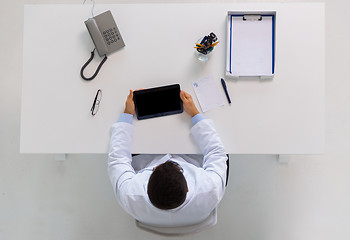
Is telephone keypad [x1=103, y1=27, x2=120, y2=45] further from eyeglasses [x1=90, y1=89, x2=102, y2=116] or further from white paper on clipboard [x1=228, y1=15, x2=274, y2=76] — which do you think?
white paper on clipboard [x1=228, y1=15, x2=274, y2=76]

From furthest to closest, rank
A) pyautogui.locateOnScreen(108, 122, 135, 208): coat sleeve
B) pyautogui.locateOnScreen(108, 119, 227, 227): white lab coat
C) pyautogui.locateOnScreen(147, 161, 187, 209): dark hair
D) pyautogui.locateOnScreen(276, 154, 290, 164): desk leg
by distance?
1. pyautogui.locateOnScreen(276, 154, 290, 164): desk leg
2. pyautogui.locateOnScreen(108, 122, 135, 208): coat sleeve
3. pyautogui.locateOnScreen(108, 119, 227, 227): white lab coat
4. pyautogui.locateOnScreen(147, 161, 187, 209): dark hair

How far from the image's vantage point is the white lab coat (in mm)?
1151

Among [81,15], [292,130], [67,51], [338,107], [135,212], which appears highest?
[81,15]

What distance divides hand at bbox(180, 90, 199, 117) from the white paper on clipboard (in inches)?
8.5

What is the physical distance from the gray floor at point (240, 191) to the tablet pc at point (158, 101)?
31.1 inches

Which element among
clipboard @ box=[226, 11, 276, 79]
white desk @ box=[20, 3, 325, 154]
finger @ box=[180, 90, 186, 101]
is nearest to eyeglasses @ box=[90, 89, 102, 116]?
white desk @ box=[20, 3, 325, 154]

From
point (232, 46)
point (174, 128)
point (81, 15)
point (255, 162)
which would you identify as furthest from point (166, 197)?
point (255, 162)

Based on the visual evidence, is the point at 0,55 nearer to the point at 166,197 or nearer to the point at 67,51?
the point at 67,51

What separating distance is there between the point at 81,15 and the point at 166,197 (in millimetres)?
887

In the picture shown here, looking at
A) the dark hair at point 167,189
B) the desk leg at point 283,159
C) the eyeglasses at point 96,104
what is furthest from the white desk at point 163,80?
the desk leg at point 283,159

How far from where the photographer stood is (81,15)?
1383 millimetres

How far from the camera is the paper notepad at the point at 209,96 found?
1.35m

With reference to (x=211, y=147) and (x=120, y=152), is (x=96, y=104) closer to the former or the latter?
(x=120, y=152)

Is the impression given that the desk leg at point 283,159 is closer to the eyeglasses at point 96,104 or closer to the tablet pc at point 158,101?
the tablet pc at point 158,101
